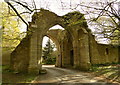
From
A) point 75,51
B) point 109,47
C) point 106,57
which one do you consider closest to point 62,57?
point 75,51

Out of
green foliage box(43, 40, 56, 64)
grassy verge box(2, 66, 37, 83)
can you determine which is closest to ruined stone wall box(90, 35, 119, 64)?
grassy verge box(2, 66, 37, 83)

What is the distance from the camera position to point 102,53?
17.6m

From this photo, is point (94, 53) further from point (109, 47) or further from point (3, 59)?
point (3, 59)

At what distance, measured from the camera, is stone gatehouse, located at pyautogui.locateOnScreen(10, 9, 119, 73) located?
11.0 metres

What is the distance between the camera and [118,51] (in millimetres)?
20859

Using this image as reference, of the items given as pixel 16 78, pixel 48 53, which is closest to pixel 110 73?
pixel 16 78

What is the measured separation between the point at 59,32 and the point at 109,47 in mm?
9852

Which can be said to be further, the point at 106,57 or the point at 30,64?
the point at 106,57

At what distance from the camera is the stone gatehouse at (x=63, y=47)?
36.0 ft

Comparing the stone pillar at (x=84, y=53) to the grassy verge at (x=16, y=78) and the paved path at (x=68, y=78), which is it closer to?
the paved path at (x=68, y=78)

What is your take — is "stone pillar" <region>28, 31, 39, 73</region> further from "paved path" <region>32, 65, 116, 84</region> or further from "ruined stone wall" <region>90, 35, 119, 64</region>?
"ruined stone wall" <region>90, 35, 119, 64</region>

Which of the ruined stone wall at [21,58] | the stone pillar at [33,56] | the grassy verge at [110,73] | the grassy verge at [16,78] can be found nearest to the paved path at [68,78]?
the grassy verge at [16,78]

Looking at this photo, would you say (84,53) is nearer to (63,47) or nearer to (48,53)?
(63,47)

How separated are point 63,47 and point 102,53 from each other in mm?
6781
